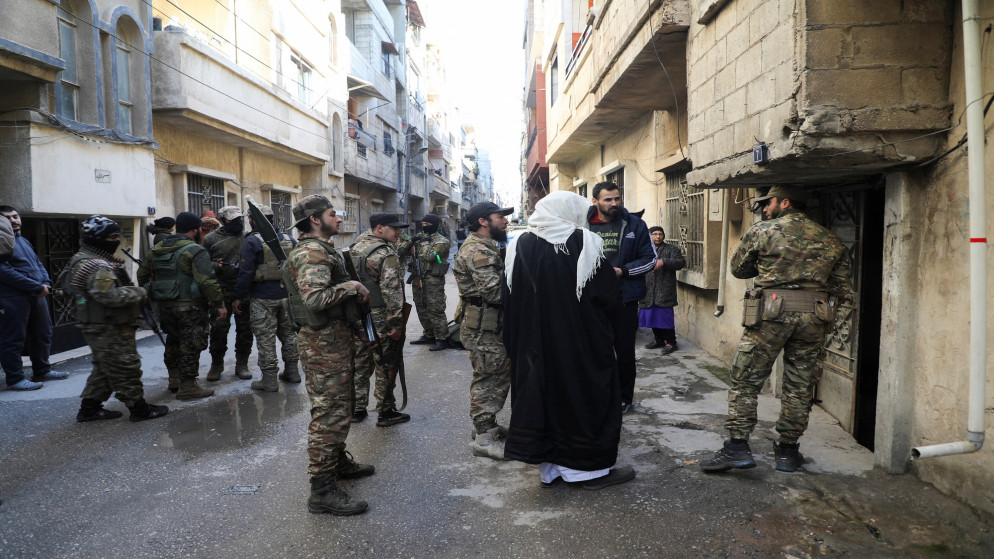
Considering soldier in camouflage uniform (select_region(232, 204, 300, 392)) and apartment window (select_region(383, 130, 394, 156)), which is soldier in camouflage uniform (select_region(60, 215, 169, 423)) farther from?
apartment window (select_region(383, 130, 394, 156))

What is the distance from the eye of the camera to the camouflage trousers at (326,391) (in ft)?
10.8

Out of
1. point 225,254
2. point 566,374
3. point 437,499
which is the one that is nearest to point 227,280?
point 225,254

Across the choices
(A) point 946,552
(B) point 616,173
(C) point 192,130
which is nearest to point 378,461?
(A) point 946,552

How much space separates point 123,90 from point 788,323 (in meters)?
9.54

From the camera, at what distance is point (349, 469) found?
3.64 meters

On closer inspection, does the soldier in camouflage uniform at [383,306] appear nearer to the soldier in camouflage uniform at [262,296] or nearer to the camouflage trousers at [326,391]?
the camouflage trousers at [326,391]

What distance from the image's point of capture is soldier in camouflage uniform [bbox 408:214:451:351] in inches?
300

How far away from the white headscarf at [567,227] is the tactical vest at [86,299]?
10.5 ft

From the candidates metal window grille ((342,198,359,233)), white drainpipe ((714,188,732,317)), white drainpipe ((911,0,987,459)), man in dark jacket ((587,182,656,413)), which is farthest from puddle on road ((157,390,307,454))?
metal window grille ((342,198,359,233))

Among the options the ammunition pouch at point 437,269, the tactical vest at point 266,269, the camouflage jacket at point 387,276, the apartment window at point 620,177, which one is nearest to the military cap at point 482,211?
the camouflage jacket at point 387,276

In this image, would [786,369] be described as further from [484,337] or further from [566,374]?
[484,337]

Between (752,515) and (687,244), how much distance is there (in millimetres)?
5007

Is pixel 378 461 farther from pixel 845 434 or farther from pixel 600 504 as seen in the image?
pixel 845 434

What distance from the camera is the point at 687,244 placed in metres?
7.68
